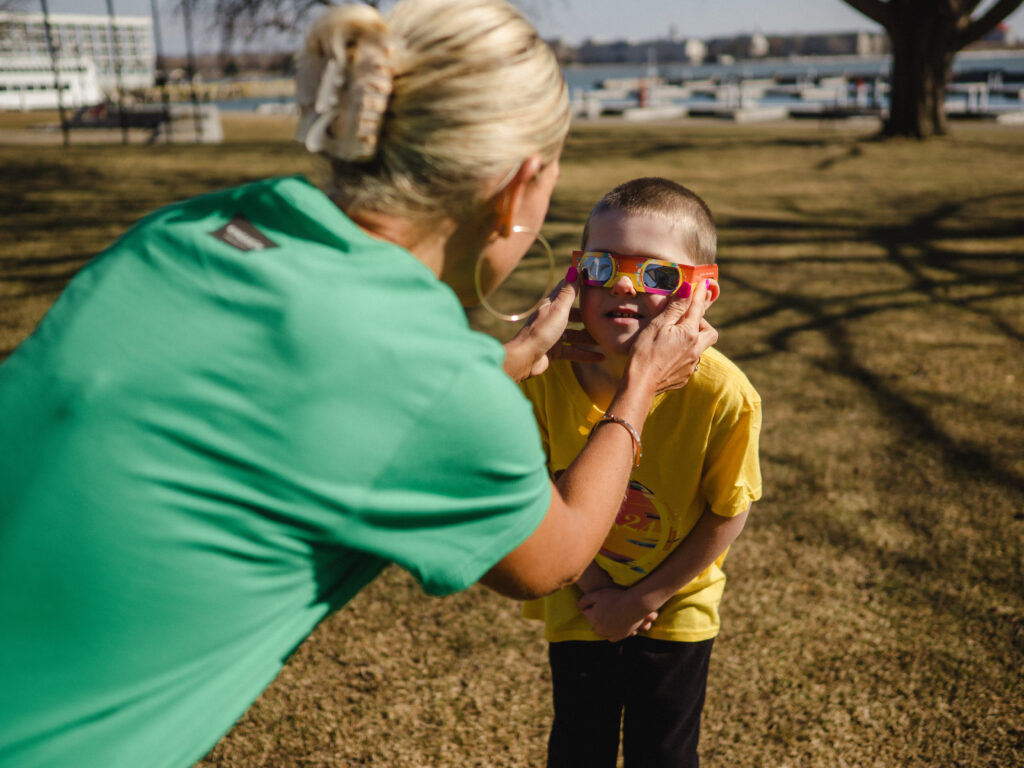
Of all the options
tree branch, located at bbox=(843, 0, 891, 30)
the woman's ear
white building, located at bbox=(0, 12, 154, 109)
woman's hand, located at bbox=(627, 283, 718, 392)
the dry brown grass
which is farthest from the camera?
white building, located at bbox=(0, 12, 154, 109)

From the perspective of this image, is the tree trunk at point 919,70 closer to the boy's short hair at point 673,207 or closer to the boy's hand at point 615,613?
the boy's short hair at point 673,207

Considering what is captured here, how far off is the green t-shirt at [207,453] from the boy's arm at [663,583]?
876mm

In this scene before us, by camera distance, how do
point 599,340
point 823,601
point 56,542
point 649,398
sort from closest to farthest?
1. point 56,542
2. point 649,398
3. point 599,340
4. point 823,601

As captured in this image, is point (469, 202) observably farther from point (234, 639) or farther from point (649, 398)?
point (234, 639)

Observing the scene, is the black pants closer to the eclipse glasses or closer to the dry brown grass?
the dry brown grass

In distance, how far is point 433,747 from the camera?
2668mm

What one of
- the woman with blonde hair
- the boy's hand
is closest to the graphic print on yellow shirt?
the boy's hand

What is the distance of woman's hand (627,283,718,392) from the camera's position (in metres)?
1.74

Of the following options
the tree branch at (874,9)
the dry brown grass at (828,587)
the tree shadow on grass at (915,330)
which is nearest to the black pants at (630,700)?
the dry brown grass at (828,587)

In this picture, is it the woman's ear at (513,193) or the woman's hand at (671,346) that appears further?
the woman's hand at (671,346)

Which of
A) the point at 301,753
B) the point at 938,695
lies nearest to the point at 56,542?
the point at 301,753

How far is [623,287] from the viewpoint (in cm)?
198

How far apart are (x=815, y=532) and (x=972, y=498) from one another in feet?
2.90

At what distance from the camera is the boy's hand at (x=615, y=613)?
1992 mm
